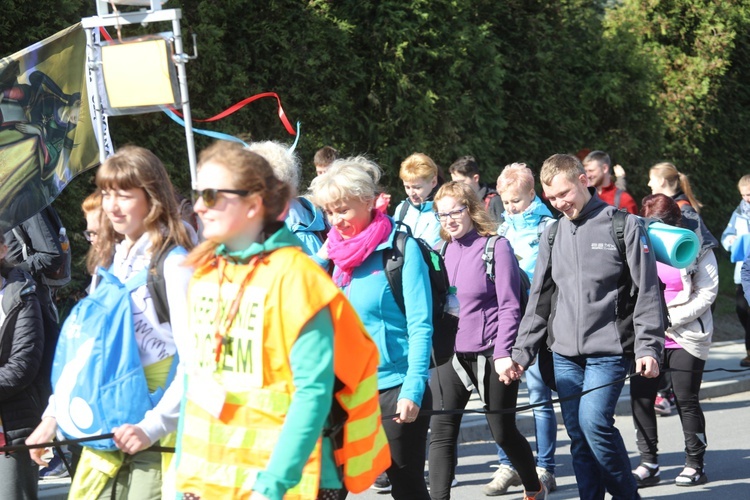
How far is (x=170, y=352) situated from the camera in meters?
3.53

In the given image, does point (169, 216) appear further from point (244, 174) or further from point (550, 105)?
point (550, 105)

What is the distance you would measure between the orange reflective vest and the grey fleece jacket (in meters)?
2.52

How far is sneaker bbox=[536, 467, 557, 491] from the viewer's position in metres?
6.71

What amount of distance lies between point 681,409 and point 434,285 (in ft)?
9.68

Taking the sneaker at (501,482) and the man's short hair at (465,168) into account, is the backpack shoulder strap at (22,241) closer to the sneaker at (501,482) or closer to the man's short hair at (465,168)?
the sneaker at (501,482)

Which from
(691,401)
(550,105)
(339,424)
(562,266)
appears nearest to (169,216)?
(339,424)

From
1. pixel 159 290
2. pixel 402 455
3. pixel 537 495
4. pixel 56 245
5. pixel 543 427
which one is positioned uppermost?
pixel 159 290

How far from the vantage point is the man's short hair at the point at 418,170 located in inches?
312

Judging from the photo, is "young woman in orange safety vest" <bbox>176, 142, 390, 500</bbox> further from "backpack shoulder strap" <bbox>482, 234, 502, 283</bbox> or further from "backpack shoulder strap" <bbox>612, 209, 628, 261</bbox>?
"backpack shoulder strap" <bbox>482, 234, 502, 283</bbox>

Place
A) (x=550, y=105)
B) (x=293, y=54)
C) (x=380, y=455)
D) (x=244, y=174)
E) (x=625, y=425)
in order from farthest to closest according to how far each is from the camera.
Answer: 1. (x=550, y=105)
2. (x=293, y=54)
3. (x=625, y=425)
4. (x=380, y=455)
5. (x=244, y=174)

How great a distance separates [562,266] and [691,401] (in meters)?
2.16

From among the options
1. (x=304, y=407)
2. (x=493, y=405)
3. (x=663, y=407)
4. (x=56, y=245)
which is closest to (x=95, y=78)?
(x=56, y=245)

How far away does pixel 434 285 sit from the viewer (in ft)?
16.2

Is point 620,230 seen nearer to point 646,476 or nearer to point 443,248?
point 443,248
